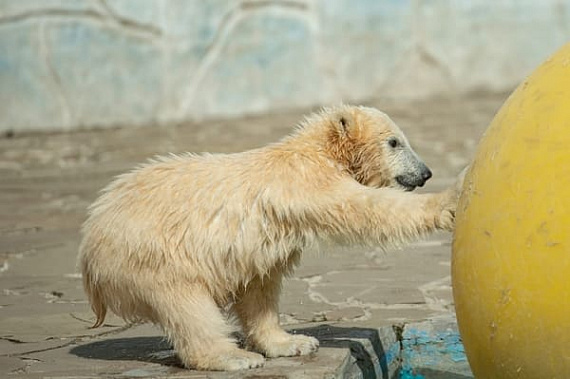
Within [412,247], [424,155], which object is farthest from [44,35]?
[412,247]

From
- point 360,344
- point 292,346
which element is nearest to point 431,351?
point 360,344

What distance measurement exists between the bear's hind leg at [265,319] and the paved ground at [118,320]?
12cm

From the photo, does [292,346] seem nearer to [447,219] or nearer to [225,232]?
[225,232]

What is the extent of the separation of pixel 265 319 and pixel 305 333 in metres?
0.30

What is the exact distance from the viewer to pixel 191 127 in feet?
40.6

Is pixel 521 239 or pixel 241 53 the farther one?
pixel 241 53

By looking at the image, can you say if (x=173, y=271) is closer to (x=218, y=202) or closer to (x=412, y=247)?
(x=218, y=202)

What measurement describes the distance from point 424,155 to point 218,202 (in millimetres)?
5911

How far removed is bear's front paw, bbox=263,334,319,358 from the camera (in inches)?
158

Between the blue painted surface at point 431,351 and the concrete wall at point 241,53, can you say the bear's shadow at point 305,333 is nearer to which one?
the blue painted surface at point 431,351

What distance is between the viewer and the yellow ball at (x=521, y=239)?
10.2 feet

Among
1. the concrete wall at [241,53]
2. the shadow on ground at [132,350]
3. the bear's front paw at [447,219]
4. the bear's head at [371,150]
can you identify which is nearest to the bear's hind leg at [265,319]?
the shadow on ground at [132,350]

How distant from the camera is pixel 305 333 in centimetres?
442

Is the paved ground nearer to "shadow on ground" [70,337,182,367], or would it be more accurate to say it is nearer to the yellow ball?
"shadow on ground" [70,337,182,367]
